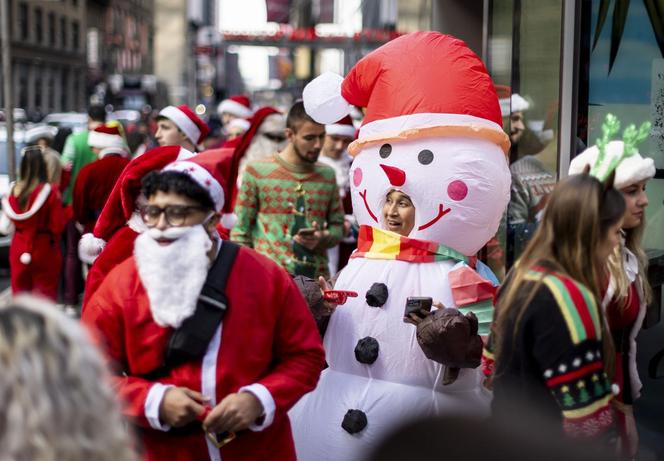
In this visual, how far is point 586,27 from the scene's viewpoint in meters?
6.66

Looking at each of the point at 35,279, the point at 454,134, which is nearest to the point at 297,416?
the point at 454,134

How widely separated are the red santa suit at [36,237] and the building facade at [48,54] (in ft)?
146

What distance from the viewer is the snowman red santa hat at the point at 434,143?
15.8ft

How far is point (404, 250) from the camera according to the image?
4.79 meters

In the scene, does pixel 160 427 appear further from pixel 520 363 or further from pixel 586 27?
pixel 586 27

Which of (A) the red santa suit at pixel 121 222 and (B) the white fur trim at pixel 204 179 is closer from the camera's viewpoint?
(B) the white fur trim at pixel 204 179

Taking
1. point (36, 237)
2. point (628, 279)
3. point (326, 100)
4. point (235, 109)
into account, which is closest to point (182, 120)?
point (326, 100)

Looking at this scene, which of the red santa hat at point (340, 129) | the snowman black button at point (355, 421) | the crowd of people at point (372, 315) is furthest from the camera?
the red santa hat at point (340, 129)

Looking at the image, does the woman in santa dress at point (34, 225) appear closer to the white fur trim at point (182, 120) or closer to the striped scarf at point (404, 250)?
the white fur trim at point (182, 120)

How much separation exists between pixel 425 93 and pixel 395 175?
0.37 metres

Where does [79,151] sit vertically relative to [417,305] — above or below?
above

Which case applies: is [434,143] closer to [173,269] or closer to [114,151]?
[173,269]

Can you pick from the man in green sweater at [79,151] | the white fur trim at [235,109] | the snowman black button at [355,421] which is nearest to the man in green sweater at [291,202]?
the snowman black button at [355,421]

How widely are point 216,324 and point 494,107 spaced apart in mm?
1990
